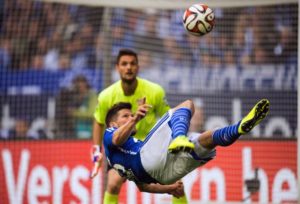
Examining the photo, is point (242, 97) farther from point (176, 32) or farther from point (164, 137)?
point (164, 137)

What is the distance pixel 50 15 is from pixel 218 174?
144 inches

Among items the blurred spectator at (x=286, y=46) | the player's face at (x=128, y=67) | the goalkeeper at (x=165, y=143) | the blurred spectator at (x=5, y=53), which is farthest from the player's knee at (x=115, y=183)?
the blurred spectator at (x=5, y=53)

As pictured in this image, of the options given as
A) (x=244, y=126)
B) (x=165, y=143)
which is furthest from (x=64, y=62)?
(x=244, y=126)

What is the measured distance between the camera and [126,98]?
364 inches

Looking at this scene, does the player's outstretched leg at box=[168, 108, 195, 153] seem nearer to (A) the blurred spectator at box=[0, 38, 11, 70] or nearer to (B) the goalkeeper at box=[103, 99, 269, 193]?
(B) the goalkeeper at box=[103, 99, 269, 193]

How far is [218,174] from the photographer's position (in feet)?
36.9

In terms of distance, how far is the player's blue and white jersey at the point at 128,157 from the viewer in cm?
768

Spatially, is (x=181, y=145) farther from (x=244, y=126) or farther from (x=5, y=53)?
(x=5, y=53)

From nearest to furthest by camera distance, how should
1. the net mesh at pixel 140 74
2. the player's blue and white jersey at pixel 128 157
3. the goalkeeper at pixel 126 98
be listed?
1. the player's blue and white jersey at pixel 128 157
2. the goalkeeper at pixel 126 98
3. the net mesh at pixel 140 74

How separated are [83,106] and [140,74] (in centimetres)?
88

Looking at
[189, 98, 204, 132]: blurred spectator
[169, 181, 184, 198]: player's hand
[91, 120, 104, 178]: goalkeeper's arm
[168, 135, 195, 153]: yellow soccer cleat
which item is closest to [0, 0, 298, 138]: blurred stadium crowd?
[189, 98, 204, 132]: blurred spectator

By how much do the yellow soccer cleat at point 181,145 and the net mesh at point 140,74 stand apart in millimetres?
4286

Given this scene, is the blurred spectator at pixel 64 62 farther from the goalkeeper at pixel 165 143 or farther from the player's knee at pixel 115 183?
the goalkeeper at pixel 165 143

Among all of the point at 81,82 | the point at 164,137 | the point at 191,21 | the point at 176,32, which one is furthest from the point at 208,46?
the point at 164,137
